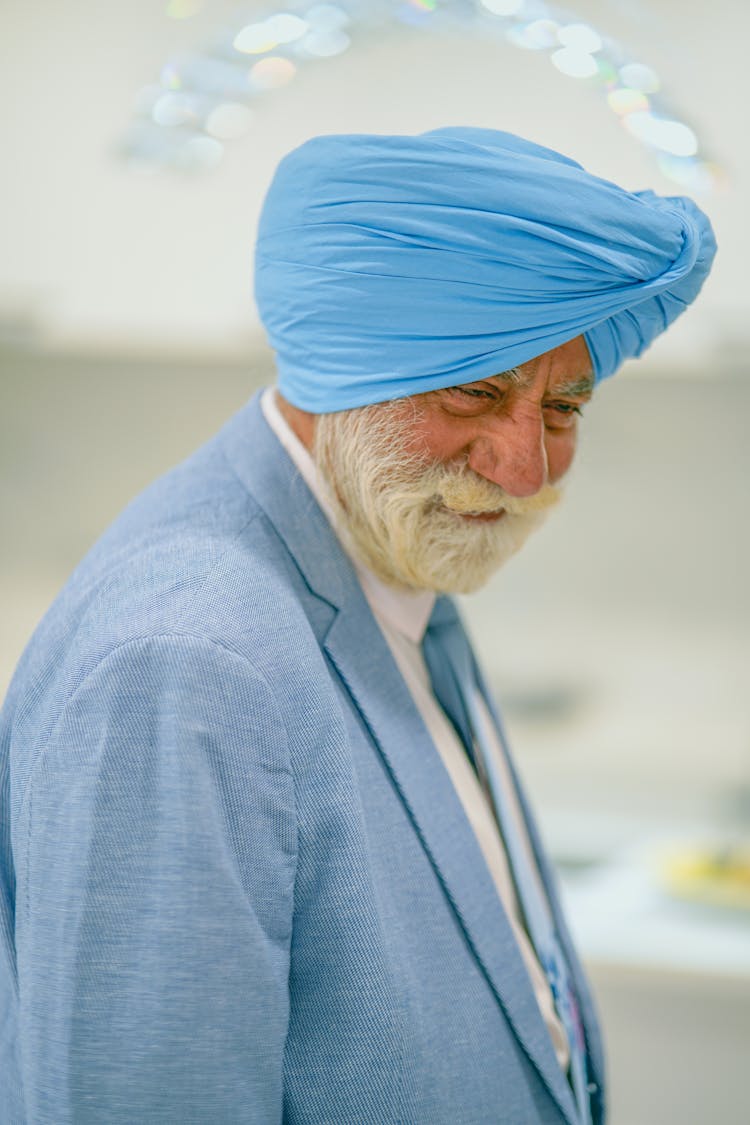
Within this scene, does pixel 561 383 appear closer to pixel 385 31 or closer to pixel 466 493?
pixel 466 493

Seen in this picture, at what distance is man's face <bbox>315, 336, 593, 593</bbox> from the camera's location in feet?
3.00

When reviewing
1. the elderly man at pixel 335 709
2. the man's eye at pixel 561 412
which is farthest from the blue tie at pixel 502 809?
the man's eye at pixel 561 412

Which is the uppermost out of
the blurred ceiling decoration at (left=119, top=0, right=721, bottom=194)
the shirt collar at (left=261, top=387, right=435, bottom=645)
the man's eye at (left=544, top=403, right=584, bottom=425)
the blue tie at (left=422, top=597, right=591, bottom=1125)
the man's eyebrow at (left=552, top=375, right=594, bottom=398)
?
the blurred ceiling decoration at (left=119, top=0, right=721, bottom=194)

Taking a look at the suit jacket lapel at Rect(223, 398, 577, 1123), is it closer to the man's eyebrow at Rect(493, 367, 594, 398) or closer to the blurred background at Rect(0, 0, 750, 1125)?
the man's eyebrow at Rect(493, 367, 594, 398)

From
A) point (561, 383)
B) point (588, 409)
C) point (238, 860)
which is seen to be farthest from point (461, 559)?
point (588, 409)

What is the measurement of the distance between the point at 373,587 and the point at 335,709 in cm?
21

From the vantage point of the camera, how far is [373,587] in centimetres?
99

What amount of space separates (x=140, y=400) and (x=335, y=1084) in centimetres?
219

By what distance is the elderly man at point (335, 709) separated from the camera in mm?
679

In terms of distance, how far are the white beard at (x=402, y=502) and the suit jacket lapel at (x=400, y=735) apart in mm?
30

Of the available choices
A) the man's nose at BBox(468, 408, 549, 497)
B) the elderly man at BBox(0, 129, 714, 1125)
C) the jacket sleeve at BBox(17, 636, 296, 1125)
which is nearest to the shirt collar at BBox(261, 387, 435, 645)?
the elderly man at BBox(0, 129, 714, 1125)

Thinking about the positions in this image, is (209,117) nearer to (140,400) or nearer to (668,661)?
(140,400)

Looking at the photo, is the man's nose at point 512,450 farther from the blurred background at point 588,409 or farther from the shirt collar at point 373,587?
the blurred background at point 588,409

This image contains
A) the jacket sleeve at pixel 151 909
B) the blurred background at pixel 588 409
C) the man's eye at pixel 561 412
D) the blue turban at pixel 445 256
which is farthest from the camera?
the blurred background at pixel 588 409
